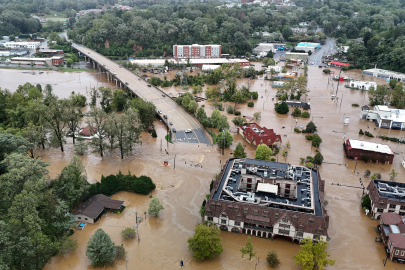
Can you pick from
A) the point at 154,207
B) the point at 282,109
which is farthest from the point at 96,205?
the point at 282,109

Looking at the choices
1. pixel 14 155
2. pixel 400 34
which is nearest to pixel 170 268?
pixel 14 155

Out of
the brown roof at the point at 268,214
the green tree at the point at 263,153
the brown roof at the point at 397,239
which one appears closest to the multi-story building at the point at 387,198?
the brown roof at the point at 397,239

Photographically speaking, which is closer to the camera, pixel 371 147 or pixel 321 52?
pixel 371 147

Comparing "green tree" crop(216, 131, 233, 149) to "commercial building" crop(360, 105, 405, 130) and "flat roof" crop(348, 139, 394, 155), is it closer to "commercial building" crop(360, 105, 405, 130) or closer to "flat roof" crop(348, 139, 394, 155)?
"flat roof" crop(348, 139, 394, 155)

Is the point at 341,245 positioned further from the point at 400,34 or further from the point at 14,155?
the point at 400,34

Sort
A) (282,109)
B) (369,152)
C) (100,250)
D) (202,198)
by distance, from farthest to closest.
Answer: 1. (282,109)
2. (369,152)
3. (202,198)
4. (100,250)

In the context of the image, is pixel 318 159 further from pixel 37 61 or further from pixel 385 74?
pixel 37 61
